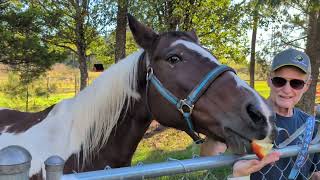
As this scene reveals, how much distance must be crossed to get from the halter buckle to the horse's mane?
38 centimetres

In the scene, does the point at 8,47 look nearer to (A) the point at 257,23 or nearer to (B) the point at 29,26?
(B) the point at 29,26

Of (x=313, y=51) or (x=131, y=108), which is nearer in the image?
(x=131, y=108)

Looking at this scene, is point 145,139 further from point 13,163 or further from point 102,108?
point 13,163

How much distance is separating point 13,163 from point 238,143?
1098 millimetres

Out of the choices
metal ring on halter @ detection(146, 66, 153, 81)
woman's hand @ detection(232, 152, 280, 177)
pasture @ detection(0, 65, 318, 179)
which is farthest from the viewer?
pasture @ detection(0, 65, 318, 179)

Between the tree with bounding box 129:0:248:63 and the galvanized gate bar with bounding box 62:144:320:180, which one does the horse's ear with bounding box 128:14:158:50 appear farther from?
the tree with bounding box 129:0:248:63

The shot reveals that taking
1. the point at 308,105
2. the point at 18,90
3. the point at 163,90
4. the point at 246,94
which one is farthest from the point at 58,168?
the point at 18,90

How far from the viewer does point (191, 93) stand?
2.11m

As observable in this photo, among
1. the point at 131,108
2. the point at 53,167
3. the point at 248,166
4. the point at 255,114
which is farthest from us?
the point at 131,108

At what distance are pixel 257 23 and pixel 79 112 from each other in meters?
11.4

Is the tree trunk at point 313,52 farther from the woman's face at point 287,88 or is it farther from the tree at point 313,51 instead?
the woman's face at point 287,88

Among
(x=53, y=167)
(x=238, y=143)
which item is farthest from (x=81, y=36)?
(x=53, y=167)

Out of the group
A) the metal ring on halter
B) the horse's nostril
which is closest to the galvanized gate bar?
the horse's nostril

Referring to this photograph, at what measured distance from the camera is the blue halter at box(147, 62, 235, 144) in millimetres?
2025
